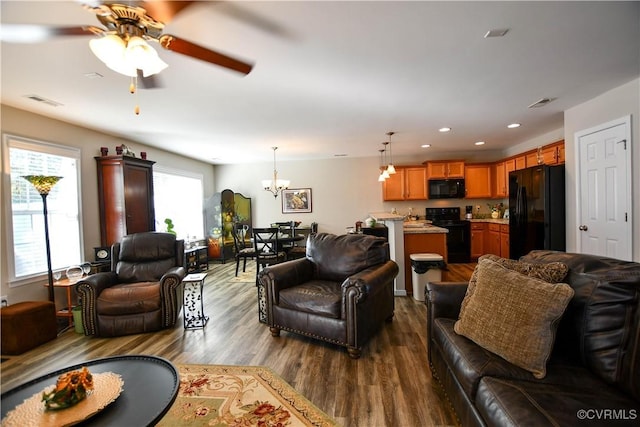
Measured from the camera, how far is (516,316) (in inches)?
55.6

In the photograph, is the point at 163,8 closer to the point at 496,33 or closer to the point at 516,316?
the point at 496,33

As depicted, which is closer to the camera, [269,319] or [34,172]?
[269,319]

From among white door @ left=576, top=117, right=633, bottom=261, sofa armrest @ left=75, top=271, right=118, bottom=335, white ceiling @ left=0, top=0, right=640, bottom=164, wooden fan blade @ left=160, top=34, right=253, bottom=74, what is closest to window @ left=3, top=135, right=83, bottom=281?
white ceiling @ left=0, top=0, right=640, bottom=164

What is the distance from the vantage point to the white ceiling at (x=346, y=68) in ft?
5.88

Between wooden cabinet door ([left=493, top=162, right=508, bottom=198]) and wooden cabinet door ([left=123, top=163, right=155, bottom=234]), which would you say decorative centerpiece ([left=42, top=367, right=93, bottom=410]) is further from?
wooden cabinet door ([left=493, top=162, right=508, bottom=198])

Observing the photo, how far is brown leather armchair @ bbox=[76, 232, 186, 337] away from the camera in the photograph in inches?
115

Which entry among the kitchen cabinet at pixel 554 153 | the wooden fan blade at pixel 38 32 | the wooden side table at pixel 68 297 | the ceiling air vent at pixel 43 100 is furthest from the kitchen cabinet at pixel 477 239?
the ceiling air vent at pixel 43 100

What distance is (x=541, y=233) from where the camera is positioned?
4020 millimetres

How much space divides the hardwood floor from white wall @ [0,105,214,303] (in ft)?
2.33

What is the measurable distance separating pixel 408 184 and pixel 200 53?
5.67 m

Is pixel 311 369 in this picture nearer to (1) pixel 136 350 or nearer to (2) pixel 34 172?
(1) pixel 136 350

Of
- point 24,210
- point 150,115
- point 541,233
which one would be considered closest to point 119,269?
point 24,210

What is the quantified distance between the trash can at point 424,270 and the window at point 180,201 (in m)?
4.58

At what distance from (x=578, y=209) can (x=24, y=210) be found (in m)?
6.67
